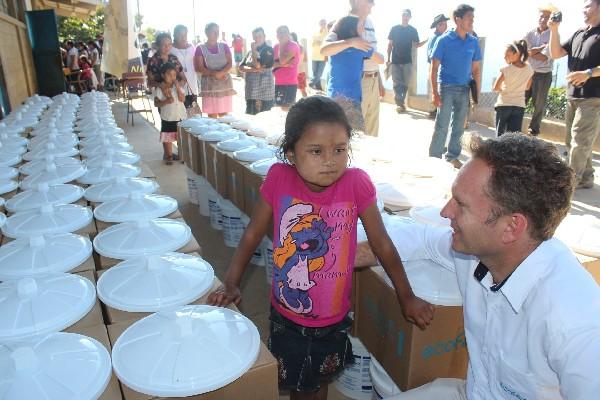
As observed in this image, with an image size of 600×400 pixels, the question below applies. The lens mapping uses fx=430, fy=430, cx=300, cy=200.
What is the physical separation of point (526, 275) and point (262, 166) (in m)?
1.84

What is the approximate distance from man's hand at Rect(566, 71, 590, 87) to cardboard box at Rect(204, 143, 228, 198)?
302 cm

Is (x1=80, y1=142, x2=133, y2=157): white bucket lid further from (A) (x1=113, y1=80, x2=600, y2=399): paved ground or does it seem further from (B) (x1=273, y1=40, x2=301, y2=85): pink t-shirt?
(B) (x1=273, y1=40, x2=301, y2=85): pink t-shirt

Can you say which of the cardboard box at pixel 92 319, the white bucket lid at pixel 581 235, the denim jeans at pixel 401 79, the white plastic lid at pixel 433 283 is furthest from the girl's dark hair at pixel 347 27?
the denim jeans at pixel 401 79

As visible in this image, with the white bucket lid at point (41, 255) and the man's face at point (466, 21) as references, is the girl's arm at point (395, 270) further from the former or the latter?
the man's face at point (466, 21)

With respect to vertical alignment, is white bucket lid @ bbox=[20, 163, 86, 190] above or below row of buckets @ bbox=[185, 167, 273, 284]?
above

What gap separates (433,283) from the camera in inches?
55.1

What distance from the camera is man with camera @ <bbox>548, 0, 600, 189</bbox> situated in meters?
3.61

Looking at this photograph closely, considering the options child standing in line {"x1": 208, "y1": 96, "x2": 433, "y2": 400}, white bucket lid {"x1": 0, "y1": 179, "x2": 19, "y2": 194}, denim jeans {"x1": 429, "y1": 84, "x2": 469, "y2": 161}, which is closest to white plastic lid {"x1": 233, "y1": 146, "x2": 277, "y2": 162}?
white bucket lid {"x1": 0, "y1": 179, "x2": 19, "y2": 194}

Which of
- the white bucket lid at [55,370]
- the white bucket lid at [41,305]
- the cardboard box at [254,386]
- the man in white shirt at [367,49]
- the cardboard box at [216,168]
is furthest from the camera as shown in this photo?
the man in white shirt at [367,49]

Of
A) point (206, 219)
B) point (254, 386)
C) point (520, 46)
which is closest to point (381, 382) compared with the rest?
point (254, 386)

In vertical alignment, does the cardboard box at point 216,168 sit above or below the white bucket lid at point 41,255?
below

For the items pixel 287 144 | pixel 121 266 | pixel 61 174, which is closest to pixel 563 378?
pixel 287 144

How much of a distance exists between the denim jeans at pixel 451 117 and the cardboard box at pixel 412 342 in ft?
10.4

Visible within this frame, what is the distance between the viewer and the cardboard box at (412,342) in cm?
138
